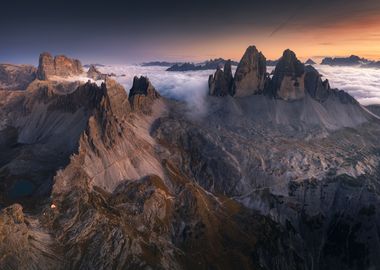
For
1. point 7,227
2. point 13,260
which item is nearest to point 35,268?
point 13,260

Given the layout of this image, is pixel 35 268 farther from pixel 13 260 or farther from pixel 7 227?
pixel 7 227

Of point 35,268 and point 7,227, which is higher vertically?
point 7,227

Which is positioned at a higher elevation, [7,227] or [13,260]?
[7,227]
